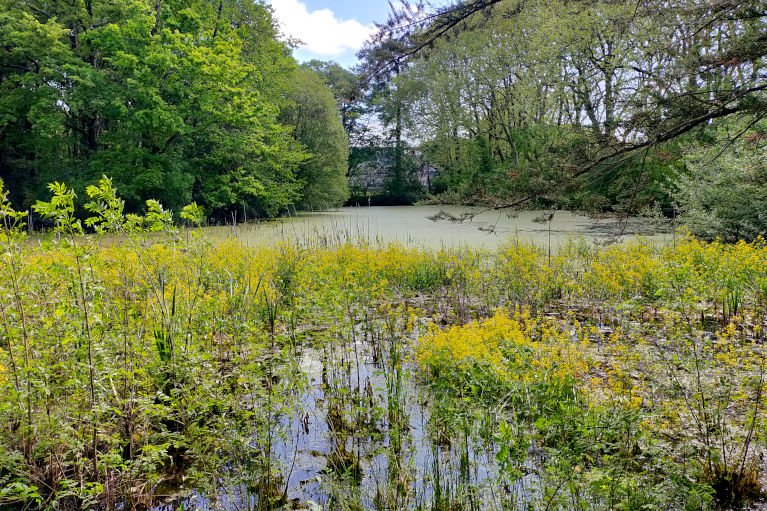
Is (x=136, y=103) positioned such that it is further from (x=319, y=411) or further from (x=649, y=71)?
(x=649, y=71)

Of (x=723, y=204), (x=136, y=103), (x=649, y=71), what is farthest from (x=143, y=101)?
(x=723, y=204)

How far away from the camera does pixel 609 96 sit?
4.91 m

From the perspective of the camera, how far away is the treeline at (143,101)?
1408 centimetres

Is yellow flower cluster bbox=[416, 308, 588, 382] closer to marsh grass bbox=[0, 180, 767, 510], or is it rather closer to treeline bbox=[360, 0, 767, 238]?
marsh grass bbox=[0, 180, 767, 510]

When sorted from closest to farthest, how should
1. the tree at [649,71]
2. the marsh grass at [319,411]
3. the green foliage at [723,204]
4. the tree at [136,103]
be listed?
the marsh grass at [319,411] → the tree at [649,71] → the green foliage at [723,204] → the tree at [136,103]

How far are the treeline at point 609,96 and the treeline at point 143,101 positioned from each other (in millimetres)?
8002

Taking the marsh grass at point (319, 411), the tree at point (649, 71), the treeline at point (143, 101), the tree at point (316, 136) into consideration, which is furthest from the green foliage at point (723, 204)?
the tree at point (316, 136)

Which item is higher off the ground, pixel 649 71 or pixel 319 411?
pixel 649 71

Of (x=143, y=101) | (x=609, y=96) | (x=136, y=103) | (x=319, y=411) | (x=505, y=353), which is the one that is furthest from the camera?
(x=136, y=103)

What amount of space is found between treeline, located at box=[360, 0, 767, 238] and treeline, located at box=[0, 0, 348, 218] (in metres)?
8.00

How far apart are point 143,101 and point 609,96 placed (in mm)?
14161

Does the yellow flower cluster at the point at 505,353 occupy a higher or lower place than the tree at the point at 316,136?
lower

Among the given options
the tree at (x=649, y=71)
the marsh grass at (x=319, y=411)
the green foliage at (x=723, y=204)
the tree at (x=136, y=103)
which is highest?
the tree at (x=136, y=103)

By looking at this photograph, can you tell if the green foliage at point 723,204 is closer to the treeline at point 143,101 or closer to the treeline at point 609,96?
the treeline at point 609,96
